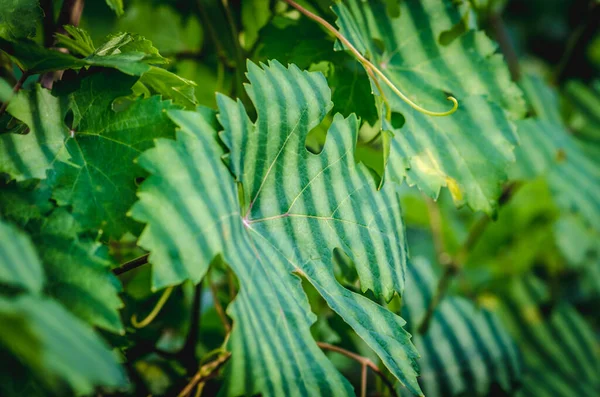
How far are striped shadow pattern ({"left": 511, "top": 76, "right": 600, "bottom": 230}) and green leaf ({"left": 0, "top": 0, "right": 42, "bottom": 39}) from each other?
4.40 feet

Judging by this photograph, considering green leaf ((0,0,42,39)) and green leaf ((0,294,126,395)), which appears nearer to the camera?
green leaf ((0,294,126,395))

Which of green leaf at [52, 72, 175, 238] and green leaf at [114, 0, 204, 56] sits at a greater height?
green leaf at [114, 0, 204, 56]

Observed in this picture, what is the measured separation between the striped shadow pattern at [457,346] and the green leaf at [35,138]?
1036mm

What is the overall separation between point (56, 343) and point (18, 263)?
4.4 inches

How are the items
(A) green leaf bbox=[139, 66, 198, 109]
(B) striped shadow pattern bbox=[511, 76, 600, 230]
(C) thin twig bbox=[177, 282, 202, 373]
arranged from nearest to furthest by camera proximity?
(A) green leaf bbox=[139, 66, 198, 109]
(C) thin twig bbox=[177, 282, 202, 373]
(B) striped shadow pattern bbox=[511, 76, 600, 230]

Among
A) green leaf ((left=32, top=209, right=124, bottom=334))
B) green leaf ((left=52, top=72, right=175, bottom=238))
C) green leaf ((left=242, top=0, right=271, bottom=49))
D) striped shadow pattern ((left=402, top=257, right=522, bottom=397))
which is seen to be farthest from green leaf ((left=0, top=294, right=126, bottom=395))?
striped shadow pattern ((left=402, top=257, right=522, bottom=397))

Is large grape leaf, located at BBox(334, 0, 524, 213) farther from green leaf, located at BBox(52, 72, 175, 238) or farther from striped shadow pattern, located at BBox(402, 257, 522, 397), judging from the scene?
striped shadow pattern, located at BBox(402, 257, 522, 397)

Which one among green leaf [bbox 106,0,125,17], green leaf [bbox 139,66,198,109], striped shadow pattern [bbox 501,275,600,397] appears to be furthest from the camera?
striped shadow pattern [bbox 501,275,600,397]

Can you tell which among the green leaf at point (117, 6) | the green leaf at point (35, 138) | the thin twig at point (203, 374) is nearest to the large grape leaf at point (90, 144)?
the green leaf at point (35, 138)

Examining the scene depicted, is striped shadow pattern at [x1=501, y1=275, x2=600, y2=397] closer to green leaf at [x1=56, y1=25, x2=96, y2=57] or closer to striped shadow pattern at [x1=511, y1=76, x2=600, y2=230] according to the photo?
striped shadow pattern at [x1=511, y1=76, x2=600, y2=230]

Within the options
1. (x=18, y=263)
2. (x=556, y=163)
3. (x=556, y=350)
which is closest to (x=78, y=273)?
(x=18, y=263)

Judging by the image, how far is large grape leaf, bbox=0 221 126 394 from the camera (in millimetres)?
353

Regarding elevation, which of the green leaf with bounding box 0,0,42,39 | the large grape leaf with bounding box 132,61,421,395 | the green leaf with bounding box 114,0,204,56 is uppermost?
the green leaf with bounding box 0,0,42,39

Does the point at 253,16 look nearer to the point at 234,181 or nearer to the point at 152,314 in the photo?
the point at 234,181
